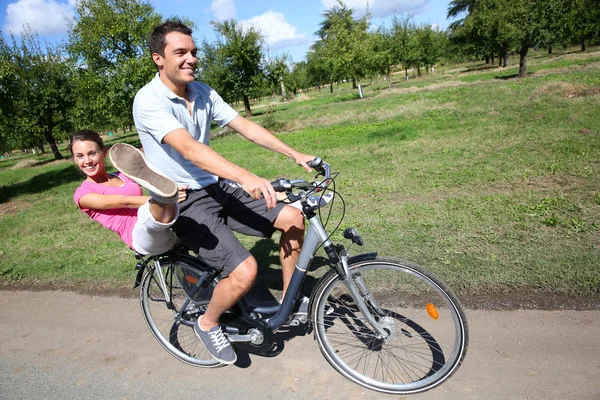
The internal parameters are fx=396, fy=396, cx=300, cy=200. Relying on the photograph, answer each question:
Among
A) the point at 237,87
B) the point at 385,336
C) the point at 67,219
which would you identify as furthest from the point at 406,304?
the point at 237,87

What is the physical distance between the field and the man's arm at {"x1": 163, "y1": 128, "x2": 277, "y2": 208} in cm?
202

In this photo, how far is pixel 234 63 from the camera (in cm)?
3269

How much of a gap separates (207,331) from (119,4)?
28250 millimetres

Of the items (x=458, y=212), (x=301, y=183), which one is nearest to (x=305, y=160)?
(x=301, y=183)

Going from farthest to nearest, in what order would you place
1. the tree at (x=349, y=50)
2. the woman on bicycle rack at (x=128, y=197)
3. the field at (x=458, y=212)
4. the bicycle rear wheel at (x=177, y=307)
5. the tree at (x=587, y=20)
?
the tree at (x=587, y=20) < the tree at (x=349, y=50) < the field at (x=458, y=212) < the bicycle rear wheel at (x=177, y=307) < the woman on bicycle rack at (x=128, y=197)

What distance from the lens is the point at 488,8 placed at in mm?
33688

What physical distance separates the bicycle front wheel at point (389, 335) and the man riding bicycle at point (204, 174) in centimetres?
49

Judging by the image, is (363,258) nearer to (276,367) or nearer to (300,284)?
(300,284)

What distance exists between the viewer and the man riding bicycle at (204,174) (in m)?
2.63

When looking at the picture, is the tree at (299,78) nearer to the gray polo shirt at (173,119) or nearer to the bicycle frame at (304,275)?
the gray polo shirt at (173,119)

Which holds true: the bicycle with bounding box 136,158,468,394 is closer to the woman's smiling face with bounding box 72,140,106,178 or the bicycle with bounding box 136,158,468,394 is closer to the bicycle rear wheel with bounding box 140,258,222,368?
the bicycle rear wheel with bounding box 140,258,222,368

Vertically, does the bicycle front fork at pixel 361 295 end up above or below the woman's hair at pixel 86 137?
below

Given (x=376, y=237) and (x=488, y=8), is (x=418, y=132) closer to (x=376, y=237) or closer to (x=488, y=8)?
(x=376, y=237)

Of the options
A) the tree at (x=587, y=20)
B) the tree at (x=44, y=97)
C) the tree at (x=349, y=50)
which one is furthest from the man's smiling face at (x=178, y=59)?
the tree at (x=587, y=20)
